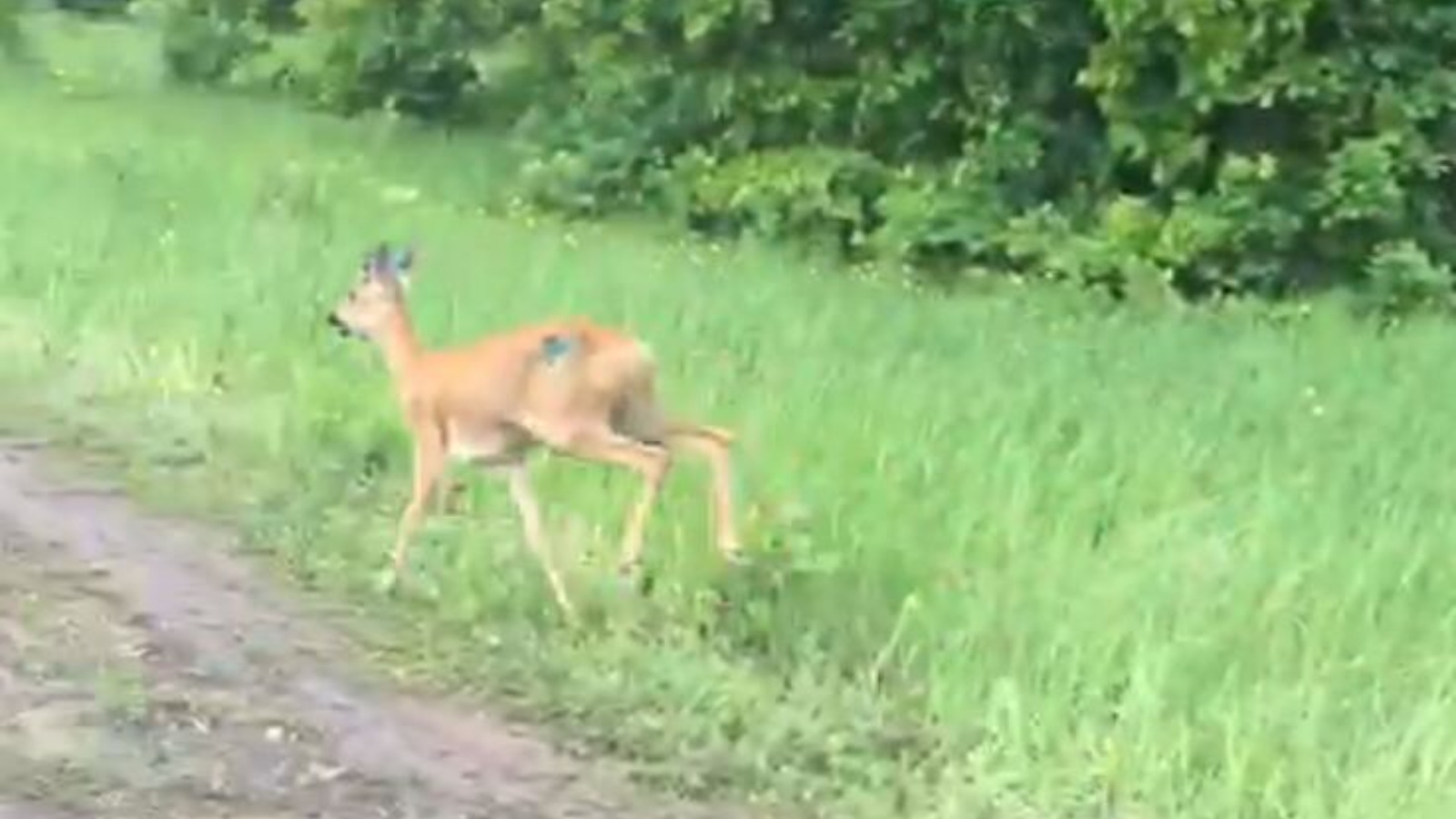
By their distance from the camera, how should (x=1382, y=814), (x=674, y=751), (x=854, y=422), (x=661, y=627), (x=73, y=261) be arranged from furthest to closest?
(x=73, y=261) → (x=854, y=422) → (x=661, y=627) → (x=674, y=751) → (x=1382, y=814)

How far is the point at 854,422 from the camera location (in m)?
10.0

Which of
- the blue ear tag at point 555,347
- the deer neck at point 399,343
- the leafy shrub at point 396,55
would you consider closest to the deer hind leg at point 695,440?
the blue ear tag at point 555,347

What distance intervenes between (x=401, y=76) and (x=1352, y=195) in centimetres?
883

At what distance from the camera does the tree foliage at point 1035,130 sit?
51.8 feet

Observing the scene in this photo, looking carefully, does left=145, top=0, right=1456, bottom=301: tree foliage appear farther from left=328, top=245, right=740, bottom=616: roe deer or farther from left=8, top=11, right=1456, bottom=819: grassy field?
left=328, top=245, right=740, bottom=616: roe deer

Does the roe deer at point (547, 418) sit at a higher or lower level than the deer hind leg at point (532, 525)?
higher

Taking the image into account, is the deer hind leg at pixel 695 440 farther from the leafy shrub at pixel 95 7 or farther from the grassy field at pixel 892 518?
the leafy shrub at pixel 95 7

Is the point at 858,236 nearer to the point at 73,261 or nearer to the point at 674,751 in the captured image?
the point at 73,261

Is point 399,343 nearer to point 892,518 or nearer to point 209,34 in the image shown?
point 892,518

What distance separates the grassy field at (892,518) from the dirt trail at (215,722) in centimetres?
22

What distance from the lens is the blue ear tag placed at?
8164mm

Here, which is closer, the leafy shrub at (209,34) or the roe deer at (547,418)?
the roe deer at (547,418)

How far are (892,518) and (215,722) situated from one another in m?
2.17

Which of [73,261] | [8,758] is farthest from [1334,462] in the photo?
[73,261]
